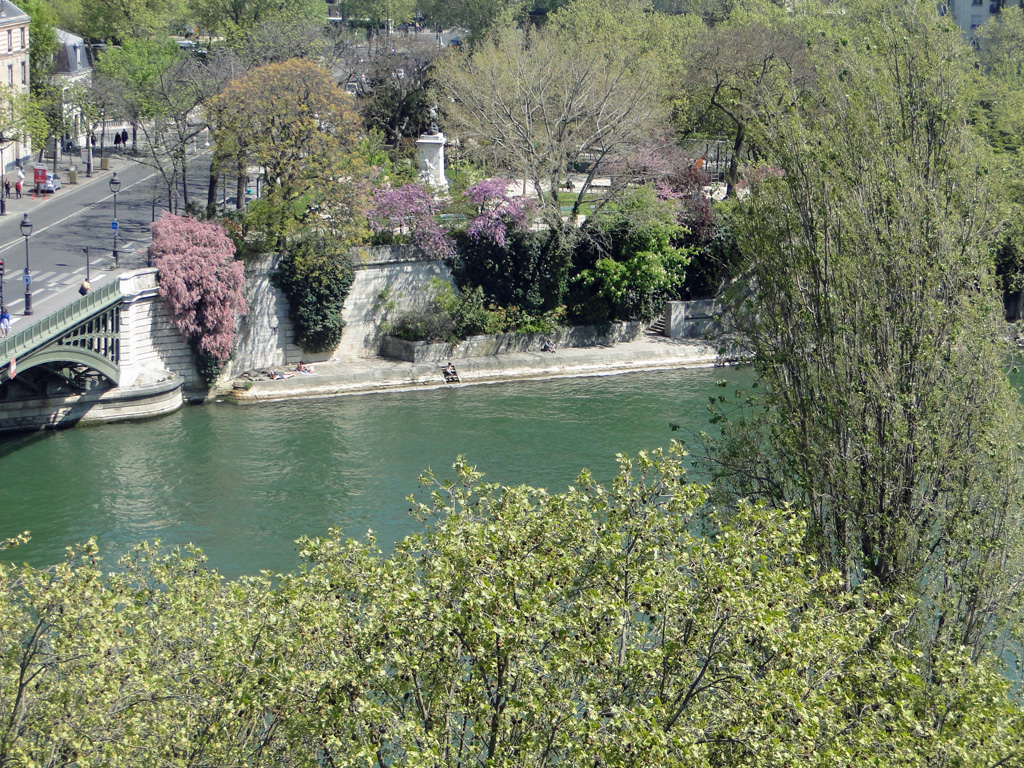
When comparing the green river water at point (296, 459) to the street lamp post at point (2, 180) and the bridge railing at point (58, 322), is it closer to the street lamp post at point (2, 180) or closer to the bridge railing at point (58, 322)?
→ the bridge railing at point (58, 322)

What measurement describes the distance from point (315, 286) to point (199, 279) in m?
4.19

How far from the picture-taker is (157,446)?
36.1m

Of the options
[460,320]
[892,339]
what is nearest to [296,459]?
[460,320]

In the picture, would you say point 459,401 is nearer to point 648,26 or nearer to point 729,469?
point 729,469

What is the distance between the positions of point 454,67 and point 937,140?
4027 centimetres

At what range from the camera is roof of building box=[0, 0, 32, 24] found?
2308 inches

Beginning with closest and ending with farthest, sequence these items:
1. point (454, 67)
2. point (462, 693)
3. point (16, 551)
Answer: point (462, 693)
point (16, 551)
point (454, 67)

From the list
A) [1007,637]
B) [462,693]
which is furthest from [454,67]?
[462,693]

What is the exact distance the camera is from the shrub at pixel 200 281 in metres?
39.8

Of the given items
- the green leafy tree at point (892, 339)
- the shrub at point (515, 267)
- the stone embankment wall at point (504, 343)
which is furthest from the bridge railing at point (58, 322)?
the green leafy tree at point (892, 339)

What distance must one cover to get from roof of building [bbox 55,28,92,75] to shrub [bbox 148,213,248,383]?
3186 centimetres

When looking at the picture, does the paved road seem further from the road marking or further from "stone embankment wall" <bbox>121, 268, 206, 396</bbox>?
"stone embankment wall" <bbox>121, 268, 206, 396</bbox>

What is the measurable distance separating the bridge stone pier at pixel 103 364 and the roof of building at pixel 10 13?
84.1ft

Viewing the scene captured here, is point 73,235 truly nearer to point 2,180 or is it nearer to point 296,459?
point 2,180
